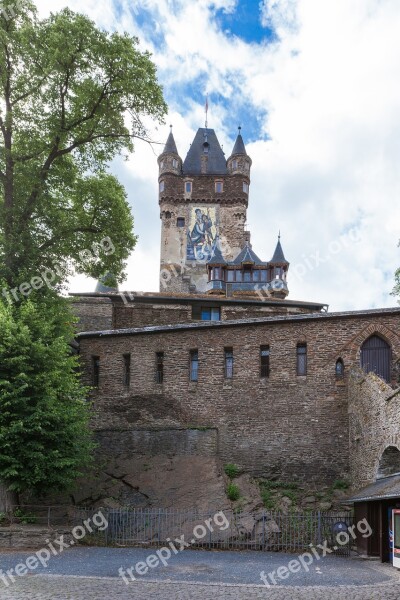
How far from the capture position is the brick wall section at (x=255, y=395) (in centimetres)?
2325

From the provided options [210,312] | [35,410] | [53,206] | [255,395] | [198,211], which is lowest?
[35,410]

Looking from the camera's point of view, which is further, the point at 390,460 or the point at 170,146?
the point at 170,146

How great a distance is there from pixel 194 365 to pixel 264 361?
304cm

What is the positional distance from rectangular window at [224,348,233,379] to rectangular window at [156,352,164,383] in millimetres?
2841

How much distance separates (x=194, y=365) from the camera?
25.5m

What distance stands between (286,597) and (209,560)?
17.2 ft

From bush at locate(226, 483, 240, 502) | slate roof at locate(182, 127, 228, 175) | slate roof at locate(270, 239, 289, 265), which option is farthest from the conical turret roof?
bush at locate(226, 483, 240, 502)

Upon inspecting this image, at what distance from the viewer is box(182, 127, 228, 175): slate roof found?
2608 inches

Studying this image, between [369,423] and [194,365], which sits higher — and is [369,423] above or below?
below

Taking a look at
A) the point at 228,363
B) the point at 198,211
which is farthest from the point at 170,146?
the point at 228,363

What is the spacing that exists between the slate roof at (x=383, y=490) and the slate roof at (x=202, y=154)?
51.3 meters

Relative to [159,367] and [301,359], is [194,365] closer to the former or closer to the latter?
[159,367]

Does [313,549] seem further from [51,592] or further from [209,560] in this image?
[51,592]

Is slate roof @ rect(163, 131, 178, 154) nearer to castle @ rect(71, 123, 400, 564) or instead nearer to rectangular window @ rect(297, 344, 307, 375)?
castle @ rect(71, 123, 400, 564)
